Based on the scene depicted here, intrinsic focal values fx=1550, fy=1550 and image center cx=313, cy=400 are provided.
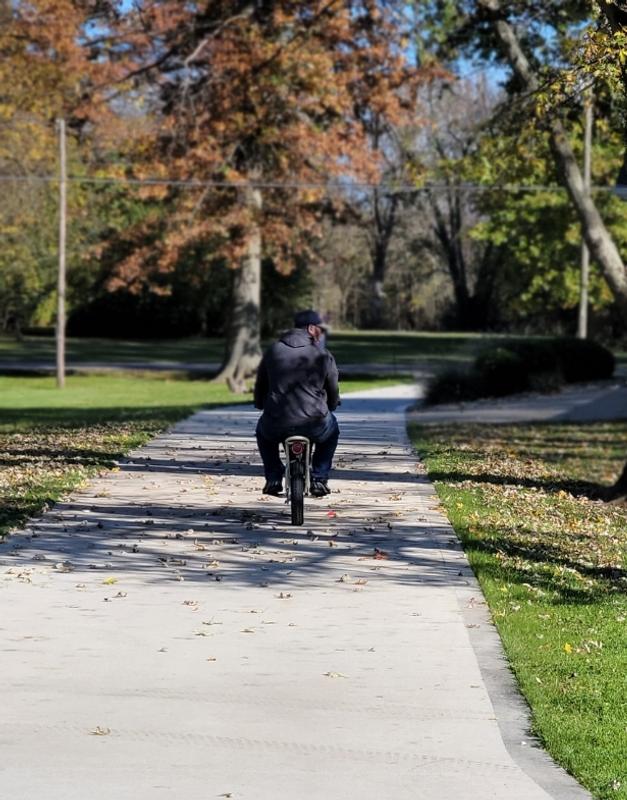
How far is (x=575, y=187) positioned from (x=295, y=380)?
1357cm

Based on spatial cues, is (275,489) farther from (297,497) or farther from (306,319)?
(306,319)

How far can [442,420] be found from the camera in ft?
85.9

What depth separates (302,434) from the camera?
40.8 ft

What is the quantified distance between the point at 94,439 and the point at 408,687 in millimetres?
13649

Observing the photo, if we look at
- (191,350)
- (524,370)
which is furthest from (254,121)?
(191,350)

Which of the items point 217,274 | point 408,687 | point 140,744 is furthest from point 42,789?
point 217,274

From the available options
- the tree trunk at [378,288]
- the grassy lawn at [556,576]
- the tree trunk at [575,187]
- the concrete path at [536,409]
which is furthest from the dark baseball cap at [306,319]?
the tree trunk at [378,288]

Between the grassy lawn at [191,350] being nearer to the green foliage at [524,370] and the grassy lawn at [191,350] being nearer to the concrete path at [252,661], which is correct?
the green foliage at [524,370]

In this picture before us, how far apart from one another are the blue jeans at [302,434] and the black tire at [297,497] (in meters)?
0.35

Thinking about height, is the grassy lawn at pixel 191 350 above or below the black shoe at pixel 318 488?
below

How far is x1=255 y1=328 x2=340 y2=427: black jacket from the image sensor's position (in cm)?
1241

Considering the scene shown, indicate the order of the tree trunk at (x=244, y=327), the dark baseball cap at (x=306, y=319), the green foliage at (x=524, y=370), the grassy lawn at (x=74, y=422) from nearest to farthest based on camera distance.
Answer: the dark baseball cap at (x=306, y=319) < the grassy lawn at (x=74, y=422) < the green foliage at (x=524, y=370) < the tree trunk at (x=244, y=327)

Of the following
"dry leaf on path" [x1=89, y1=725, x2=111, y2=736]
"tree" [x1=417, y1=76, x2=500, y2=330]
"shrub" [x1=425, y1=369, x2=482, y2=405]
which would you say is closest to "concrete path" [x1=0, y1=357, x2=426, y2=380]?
"shrub" [x1=425, y1=369, x2=482, y2=405]

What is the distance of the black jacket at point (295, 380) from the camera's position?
12.4m
